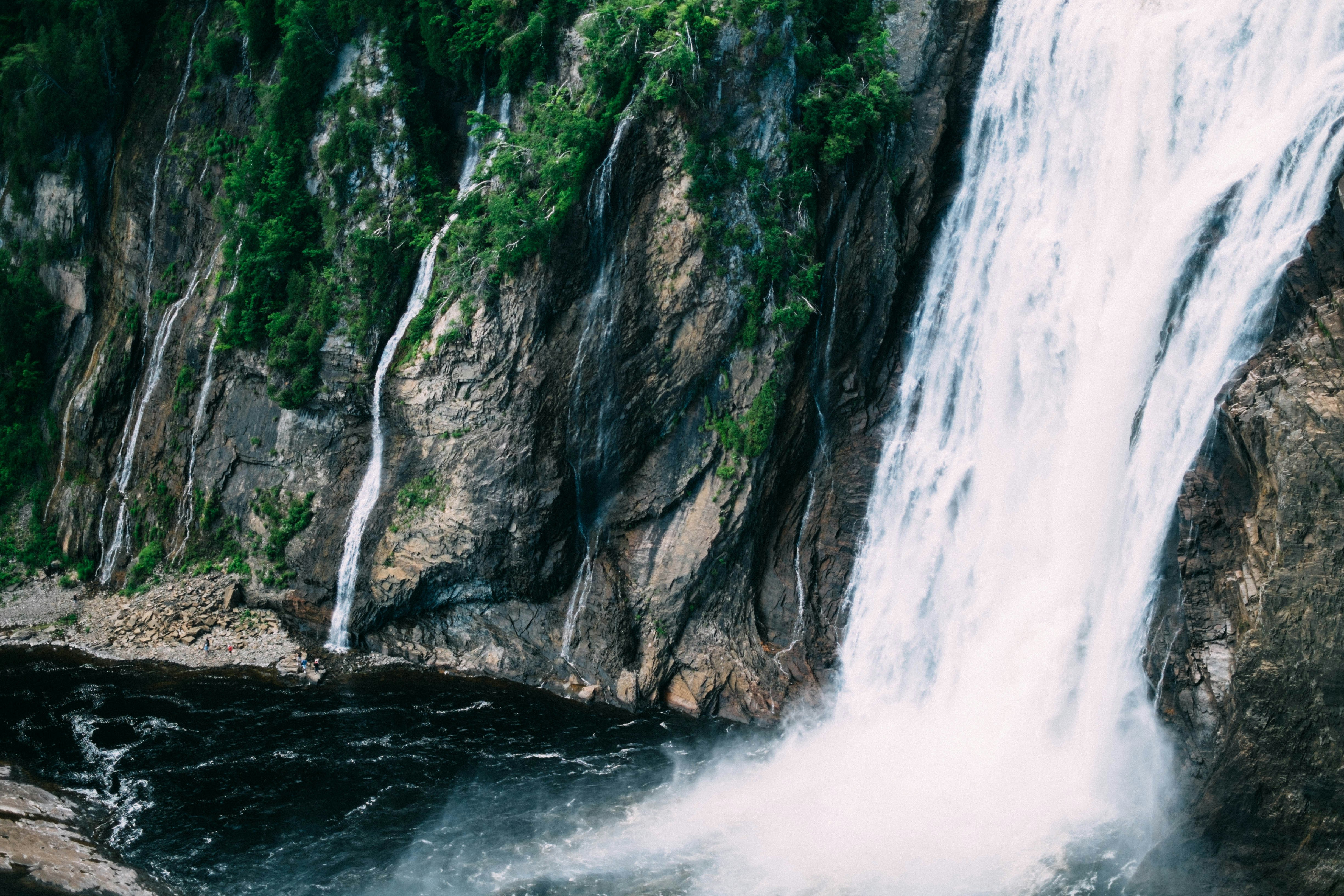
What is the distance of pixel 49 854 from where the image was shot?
16.5 meters

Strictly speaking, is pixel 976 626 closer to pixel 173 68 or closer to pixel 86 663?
pixel 86 663

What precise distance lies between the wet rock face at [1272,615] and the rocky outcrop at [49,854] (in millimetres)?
17442

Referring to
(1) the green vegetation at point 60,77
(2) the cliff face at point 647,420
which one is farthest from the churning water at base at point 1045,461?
(1) the green vegetation at point 60,77

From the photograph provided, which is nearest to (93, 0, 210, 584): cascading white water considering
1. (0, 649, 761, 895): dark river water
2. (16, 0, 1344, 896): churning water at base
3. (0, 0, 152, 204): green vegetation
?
(0, 0, 152, 204): green vegetation

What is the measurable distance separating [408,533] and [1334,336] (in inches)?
767

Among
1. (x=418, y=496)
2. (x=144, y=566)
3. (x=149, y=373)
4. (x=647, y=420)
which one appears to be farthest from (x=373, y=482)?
(x=149, y=373)

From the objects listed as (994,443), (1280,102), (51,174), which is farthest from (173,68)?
(1280,102)

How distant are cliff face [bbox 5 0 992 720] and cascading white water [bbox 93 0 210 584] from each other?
5.71 m

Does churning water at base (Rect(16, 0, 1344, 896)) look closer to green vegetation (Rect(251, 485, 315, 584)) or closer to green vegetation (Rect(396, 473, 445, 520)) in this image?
green vegetation (Rect(396, 473, 445, 520))

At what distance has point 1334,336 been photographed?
15.7 metres

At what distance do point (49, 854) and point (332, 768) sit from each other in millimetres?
5009

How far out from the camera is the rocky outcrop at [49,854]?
1566 cm

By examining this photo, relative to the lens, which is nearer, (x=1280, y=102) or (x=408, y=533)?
(x=1280, y=102)

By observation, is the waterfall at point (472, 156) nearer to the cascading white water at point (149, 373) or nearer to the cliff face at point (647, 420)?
the cliff face at point (647, 420)
